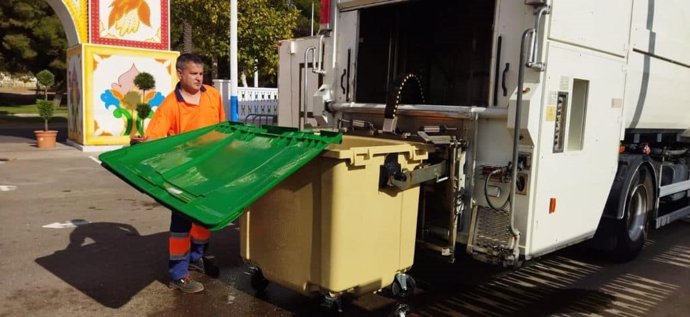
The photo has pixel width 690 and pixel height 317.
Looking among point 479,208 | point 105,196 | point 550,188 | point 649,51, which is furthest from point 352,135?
point 105,196

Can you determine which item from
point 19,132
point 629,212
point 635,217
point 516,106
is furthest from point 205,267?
point 19,132

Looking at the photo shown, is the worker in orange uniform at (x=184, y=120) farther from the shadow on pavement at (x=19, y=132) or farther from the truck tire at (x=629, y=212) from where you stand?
the shadow on pavement at (x=19, y=132)

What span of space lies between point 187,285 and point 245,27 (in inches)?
613

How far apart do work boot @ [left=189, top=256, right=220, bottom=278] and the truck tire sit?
3.43 metres

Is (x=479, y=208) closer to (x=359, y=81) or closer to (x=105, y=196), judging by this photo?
(x=359, y=81)

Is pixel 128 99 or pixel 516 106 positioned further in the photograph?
pixel 128 99

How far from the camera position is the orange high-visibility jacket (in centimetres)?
430

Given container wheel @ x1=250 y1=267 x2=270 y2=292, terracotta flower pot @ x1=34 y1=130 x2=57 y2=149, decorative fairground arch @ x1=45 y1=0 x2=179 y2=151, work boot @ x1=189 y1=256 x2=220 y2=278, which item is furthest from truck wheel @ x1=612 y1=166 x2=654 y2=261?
terracotta flower pot @ x1=34 y1=130 x2=57 y2=149

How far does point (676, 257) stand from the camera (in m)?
5.75

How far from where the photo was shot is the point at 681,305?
14.4ft

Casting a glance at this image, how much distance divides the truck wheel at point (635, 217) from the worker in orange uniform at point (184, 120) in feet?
12.2

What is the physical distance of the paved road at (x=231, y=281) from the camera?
4.09 meters

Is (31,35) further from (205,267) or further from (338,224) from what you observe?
(338,224)

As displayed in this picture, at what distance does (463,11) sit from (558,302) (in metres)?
2.56
